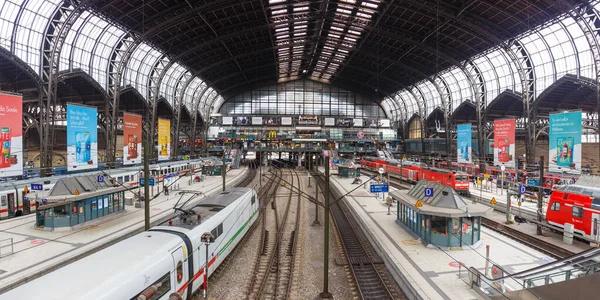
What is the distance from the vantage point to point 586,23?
26.9 meters

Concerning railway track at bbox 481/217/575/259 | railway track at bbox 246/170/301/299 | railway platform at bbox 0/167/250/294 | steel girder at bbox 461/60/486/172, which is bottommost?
railway track at bbox 246/170/301/299

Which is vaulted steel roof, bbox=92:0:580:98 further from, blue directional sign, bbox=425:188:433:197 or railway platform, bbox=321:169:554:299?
Answer: railway platform, bbox=321:169:554:299

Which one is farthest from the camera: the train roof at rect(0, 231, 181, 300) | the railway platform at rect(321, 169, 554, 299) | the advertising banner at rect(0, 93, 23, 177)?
the advertising banner at rect(0, 93, 23, 177)

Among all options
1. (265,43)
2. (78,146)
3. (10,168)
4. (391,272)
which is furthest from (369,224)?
(265,43)

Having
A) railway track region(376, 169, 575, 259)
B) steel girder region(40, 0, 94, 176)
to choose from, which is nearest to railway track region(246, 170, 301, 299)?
railway track region(376, 169, 575, 259)

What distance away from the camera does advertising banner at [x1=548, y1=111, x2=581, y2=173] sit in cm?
1938

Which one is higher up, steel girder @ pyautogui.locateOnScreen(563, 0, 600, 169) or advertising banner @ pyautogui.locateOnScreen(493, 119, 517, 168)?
steel girder @ pyautogui.locateOnScreen(563, 0, 600, 169)

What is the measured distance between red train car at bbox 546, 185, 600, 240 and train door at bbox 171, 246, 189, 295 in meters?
20.0

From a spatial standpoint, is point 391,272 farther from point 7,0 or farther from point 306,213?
point 7,0

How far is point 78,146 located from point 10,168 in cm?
380

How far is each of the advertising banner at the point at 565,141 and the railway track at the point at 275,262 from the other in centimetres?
1907

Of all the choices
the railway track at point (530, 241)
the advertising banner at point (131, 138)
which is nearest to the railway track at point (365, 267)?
the railway track at point (530, 241)

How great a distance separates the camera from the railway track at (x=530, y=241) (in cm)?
1440

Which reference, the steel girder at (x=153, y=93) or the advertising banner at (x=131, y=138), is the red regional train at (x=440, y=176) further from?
the steel girder at (x=153, y=93)
